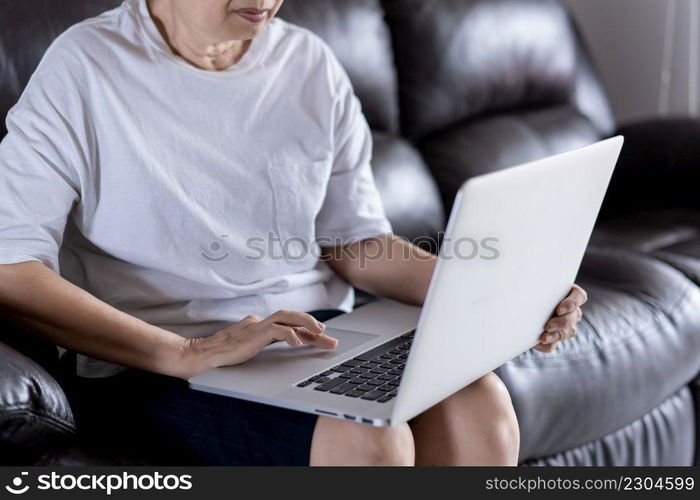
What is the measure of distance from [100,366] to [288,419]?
0.33m

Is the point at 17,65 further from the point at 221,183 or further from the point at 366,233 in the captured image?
the point at 366,233

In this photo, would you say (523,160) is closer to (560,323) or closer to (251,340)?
(560,323)

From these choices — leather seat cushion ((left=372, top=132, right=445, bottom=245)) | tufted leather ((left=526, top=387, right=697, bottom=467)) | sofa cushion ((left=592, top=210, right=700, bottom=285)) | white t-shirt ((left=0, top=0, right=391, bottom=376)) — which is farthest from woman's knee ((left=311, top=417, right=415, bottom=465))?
sofa cushion ((left=592, top=210, right=700, bottom=285))

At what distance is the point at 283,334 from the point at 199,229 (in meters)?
0.26

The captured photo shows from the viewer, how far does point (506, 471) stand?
121 cm

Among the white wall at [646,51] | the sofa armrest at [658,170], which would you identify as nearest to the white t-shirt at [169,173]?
the sofa armrest at [658,170]

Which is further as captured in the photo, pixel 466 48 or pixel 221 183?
pixel 466 48

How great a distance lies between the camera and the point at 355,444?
3.57ft

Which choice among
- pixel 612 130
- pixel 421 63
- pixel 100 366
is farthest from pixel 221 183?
pixel 612 130

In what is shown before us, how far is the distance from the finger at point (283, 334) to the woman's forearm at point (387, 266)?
0.36 meters

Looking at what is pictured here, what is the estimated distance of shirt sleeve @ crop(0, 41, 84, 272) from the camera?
1236mm

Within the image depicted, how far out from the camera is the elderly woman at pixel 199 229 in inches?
47.7

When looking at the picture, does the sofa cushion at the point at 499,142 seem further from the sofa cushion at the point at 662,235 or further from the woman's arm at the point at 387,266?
the woman's arm at the point at 387,266

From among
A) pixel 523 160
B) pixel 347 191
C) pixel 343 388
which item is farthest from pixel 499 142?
pixel 343 388
